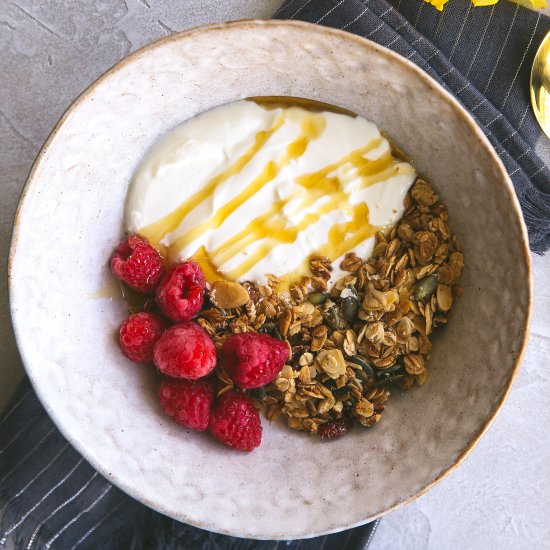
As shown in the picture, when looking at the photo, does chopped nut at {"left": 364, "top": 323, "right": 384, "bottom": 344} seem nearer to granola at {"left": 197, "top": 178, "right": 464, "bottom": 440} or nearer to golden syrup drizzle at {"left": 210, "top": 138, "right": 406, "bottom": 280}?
granola at {"left": 197, "top": 178, "right": 464, "bottom": 440}

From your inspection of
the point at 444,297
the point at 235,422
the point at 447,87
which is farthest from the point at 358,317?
the point at 447,87

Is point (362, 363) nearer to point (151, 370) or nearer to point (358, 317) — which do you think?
point (358, 317)

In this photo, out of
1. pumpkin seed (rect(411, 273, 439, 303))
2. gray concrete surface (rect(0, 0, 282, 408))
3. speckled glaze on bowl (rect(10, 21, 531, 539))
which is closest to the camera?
speckled glaze on bowl (rect(10, 21, 531, 539))

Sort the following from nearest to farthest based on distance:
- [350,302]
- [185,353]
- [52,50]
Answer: [185,353] < [350,302] < [52,50]

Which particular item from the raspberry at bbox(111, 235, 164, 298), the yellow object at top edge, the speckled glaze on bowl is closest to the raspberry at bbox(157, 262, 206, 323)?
the raspberry at bbox(111, 235, 164, 298)

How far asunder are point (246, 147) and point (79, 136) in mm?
235

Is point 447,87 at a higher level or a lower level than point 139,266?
higher

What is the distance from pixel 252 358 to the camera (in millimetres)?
893

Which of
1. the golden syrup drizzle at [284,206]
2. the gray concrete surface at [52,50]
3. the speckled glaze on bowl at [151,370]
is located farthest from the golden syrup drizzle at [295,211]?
the gray concrete surface at [52,50]

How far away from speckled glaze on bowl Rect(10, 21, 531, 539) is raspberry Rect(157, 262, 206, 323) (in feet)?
0.40

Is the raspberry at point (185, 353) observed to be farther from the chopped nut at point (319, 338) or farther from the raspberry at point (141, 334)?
the chopped nut at point (319, 338)

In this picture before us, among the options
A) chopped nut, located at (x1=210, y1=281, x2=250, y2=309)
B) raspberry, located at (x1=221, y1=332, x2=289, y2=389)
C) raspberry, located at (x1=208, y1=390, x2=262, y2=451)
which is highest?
chopped nut, located at (x1=210, y1=281, x2=250, y2=309)

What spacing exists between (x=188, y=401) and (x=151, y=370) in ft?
0.35

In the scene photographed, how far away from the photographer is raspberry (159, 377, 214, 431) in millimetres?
935
